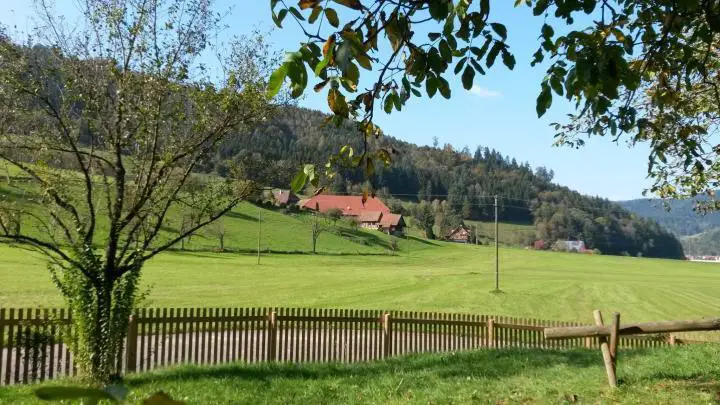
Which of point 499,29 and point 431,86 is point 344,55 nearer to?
point 431,86

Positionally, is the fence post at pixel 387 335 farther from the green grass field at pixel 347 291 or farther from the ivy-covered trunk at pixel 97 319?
the green grass field at pixel 347 291

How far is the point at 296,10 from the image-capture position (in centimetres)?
265

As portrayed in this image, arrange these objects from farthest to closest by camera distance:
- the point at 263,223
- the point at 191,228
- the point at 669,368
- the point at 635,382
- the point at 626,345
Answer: the point at 263,223
the point at 626,345
the point at 191,228
the point at 669,368
the point at 635,382

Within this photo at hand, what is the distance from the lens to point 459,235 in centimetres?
13212

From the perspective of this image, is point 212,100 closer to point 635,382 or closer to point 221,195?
point 221,195

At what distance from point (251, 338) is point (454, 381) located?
6423 mm

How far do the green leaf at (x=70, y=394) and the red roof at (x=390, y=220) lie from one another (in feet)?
407

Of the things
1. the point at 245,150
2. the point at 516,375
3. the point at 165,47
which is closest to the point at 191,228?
the point at 245,150

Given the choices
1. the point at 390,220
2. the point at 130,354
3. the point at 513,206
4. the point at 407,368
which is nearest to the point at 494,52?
the point at 407,368

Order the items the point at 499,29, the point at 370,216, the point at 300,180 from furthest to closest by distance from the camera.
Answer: the point at 370,216 → the point at 499,29 → the point at 300,180

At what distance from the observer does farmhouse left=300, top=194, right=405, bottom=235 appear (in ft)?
409

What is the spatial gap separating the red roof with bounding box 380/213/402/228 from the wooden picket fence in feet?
350

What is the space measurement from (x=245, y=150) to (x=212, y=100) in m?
1.49

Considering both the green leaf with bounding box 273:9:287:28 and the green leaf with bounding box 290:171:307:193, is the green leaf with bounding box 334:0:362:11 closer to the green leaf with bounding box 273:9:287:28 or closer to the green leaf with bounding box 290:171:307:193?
the green leaf with bounding box 273:9:287:28
